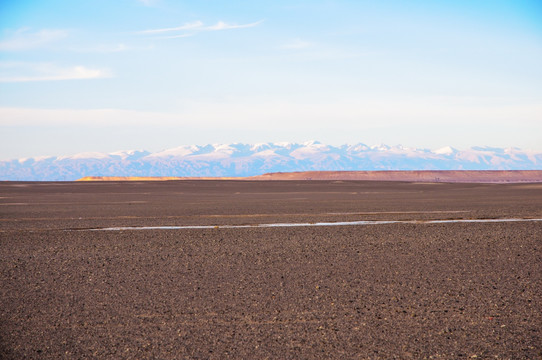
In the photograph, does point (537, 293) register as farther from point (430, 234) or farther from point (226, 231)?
point (226, 231)

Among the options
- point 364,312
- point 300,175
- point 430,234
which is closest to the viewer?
point 364,312

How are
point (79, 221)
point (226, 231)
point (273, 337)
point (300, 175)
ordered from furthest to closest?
point (300, 175) → point (79, 221) → point (226, 231) → point (273, 337)

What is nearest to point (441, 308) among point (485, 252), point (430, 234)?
point (485, 252)

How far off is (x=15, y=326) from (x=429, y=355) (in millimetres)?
3571

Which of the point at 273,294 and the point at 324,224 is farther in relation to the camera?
the point at 324,224

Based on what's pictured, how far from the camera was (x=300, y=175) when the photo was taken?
97.6 m

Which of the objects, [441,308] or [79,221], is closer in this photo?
[441,308]

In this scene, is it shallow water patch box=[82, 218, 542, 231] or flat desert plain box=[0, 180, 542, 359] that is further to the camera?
shallow water patch box=[82, 218, 542, 231]

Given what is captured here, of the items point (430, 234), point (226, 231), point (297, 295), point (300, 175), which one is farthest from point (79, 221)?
point (300, 175)

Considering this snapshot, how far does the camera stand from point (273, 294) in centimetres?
642

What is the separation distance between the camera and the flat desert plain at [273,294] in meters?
4.73

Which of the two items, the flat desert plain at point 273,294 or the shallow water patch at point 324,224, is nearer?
the flat desert plain at point 273,294

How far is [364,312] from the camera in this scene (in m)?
5.67

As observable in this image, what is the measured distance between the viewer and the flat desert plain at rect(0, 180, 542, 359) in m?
4.73
